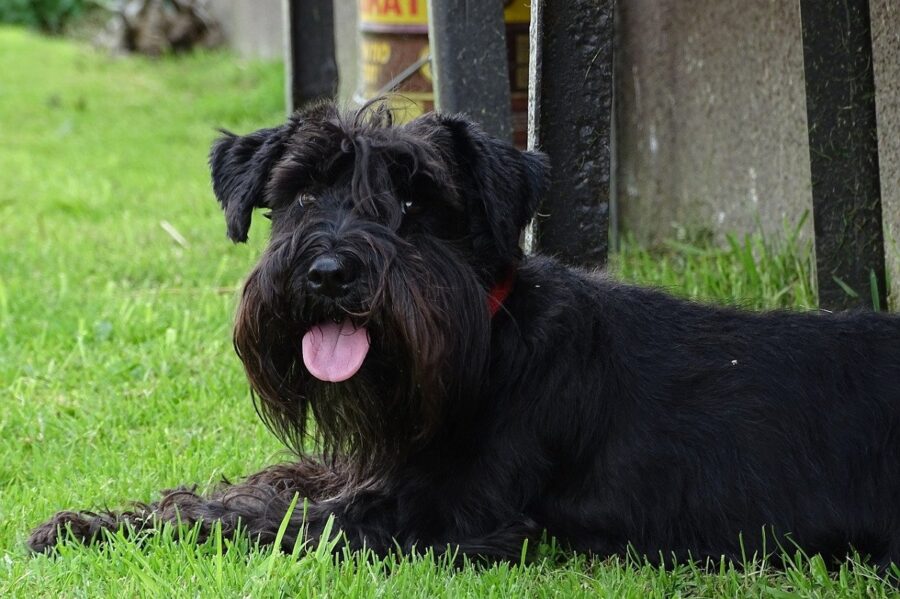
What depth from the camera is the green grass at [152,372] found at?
119 inches

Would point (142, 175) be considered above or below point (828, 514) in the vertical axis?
above

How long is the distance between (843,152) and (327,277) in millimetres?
2079

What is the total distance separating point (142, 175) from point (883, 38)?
5616 millimetres

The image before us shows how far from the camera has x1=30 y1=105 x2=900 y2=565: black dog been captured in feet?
10.3

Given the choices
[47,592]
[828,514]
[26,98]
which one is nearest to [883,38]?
[828,514]

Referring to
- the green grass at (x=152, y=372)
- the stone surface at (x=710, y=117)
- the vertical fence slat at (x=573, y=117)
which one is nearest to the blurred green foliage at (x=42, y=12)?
the green grass at (x=152, y=372)

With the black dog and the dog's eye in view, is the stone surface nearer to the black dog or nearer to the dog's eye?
the black dog

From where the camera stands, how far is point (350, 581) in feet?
9.93

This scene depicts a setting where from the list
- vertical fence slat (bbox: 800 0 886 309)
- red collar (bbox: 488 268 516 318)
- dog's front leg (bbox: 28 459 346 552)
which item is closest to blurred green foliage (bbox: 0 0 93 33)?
vertical fence slat (bbox: 800 0 886 309)

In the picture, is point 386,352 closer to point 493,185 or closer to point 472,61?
point 493,185

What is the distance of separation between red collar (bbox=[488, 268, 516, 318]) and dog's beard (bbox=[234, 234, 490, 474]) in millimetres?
113

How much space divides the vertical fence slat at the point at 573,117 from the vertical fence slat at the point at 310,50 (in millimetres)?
2813

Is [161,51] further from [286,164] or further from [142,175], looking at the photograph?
[286,164]

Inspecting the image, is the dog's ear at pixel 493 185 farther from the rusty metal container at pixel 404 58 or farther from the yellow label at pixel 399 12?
the yellow label at pixel 399 12
